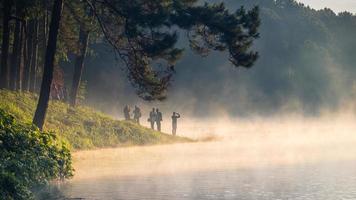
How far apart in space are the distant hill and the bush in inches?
3248

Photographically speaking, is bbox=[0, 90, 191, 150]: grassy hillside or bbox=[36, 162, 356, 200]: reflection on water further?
bbox=[0, 90, 191, 150]: grassy hillside

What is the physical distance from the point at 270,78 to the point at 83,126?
3463 inches

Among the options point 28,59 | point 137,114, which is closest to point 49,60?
point 28,59

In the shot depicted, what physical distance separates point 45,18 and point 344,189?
3127 centimetres

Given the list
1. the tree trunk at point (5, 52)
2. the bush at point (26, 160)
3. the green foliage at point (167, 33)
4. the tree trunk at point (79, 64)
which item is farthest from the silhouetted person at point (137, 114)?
the bush at point (26, 160)

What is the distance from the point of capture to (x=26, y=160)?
21969 mm

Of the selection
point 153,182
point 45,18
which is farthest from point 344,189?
point 45,18

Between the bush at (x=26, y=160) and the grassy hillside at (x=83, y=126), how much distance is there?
11.7 meters

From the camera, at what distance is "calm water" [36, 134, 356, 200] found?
21.2 metres

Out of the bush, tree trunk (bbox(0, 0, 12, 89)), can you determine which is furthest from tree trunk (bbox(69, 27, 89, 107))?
the bush

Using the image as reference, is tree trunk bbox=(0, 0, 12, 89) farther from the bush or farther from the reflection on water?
the reflection on water

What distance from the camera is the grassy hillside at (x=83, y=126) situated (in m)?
41.1

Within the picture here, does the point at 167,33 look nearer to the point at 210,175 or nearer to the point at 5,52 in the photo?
the point at 210,175

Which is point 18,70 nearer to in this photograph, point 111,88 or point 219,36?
point 219,36
